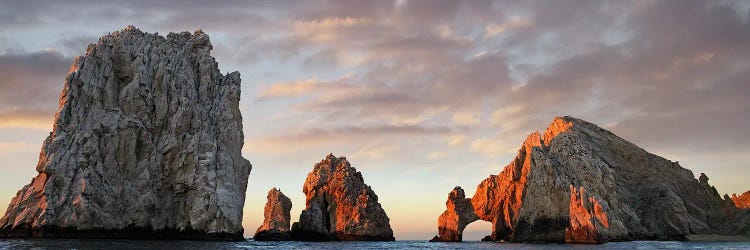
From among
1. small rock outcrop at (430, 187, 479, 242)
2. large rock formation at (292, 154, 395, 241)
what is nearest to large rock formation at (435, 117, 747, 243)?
small rock outcrop at (430, 187, 479, 242)

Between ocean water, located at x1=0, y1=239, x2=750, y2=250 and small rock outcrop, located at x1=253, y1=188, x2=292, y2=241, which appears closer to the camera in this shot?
ocean water, located at x1=0, y1=239, x2=750, y2=250

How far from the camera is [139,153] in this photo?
266ft

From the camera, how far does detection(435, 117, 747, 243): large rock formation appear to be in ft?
333

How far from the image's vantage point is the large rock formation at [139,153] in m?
70.4

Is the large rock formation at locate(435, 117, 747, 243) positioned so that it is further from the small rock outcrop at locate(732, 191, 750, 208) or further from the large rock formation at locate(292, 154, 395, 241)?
the small rock outcrop at locate(732, 191, 750, 208)

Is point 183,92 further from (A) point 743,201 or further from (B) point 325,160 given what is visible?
(A) point 743,201

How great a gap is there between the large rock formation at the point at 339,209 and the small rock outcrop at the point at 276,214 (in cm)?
263

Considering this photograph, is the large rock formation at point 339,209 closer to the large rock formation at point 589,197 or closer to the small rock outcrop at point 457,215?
the small rock outcrop at point 457,215

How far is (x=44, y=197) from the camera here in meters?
68.8

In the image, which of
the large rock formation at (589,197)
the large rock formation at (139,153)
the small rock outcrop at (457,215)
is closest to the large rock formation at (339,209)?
the small rock outcrop at (457,215)

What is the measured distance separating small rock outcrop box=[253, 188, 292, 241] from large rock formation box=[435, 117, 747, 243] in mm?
32197

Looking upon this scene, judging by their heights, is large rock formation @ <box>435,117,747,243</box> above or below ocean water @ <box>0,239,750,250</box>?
above

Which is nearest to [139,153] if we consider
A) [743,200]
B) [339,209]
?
[339,209]

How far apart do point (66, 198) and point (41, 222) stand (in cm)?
366
